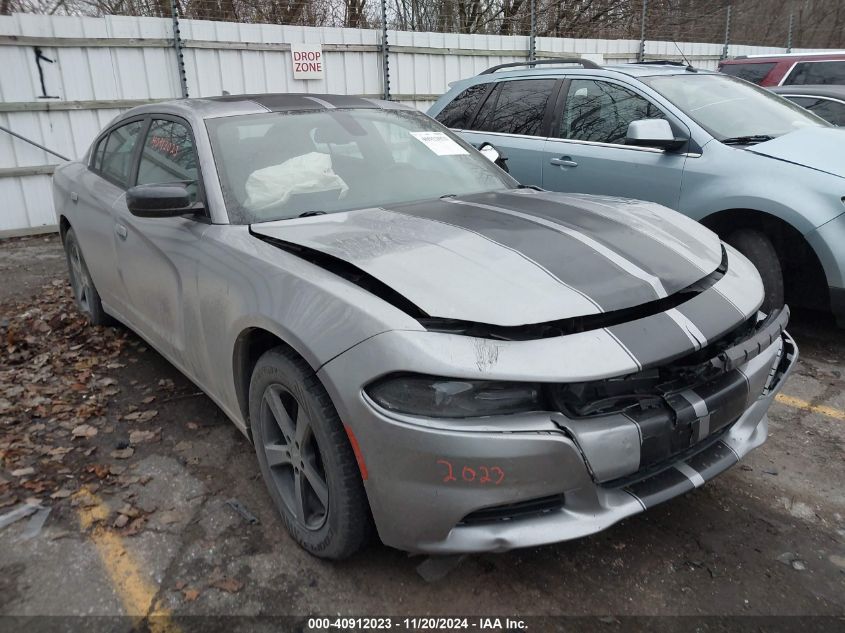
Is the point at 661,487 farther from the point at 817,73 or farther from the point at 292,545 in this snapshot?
the point at 817,73

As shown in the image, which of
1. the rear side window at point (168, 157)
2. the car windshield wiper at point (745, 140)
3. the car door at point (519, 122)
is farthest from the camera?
the car door at point (519, 122)

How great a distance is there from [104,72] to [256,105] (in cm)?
537

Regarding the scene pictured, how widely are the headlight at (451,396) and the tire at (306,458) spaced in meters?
0.28

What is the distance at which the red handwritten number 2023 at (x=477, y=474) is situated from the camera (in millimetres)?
1770

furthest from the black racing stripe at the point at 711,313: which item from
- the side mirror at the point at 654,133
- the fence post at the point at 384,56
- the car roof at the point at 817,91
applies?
the fence post at the point at 384,56

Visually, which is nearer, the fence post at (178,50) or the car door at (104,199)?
the car door at (104,199)

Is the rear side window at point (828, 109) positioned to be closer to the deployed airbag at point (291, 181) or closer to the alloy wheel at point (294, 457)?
the deployed airbag at point (291, 181)

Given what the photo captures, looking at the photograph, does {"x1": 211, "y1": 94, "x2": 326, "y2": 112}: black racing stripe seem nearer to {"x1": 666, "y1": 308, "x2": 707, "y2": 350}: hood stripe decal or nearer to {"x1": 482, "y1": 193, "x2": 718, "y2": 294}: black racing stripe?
{"x1": 482, "y1": 193, "x2": 718, "y2": 294}: black racing stripe

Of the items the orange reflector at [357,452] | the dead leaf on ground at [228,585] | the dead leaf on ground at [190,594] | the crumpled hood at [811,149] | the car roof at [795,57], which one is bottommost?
A: the dead leaf on ground at [190,594]

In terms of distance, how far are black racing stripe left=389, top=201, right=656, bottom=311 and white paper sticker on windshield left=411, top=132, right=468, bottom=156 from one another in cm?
86

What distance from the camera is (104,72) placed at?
748 centimetres

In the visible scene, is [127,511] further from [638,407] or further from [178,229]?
[638,407]

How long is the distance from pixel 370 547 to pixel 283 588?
→ 1.08 ft

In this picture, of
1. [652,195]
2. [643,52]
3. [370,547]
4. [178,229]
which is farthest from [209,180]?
[643,52]
